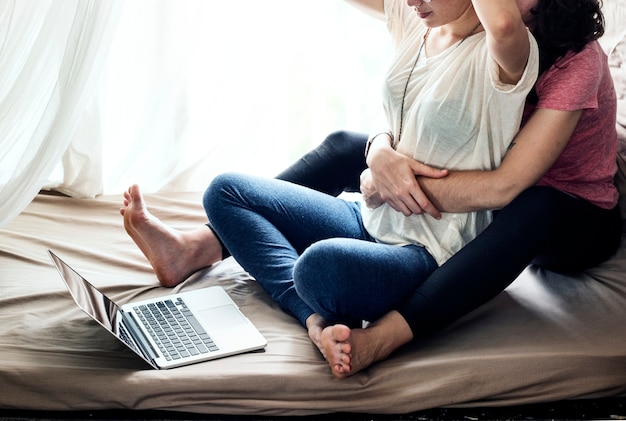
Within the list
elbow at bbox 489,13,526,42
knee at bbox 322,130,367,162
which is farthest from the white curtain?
elbow at bbox 489,13,526,42

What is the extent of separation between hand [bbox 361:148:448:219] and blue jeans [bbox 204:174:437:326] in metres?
0.08

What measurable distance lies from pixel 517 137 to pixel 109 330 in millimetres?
747

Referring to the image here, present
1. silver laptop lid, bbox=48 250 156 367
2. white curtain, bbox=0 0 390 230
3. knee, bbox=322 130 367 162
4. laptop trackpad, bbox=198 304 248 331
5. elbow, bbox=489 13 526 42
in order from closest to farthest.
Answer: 1. elbow, bbox=489 13 526 42
2. silver laptop lid, bbox=48 250 156 367
3. laptop trackpad, bbox=198 304 248 331
4. knee, bbox=322 130 367 162
5. white curtain, bbox=0 0 390 230

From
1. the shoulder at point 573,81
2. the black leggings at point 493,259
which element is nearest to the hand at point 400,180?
the black leggings at point 493,259

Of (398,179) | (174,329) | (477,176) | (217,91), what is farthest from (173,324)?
(217,91)

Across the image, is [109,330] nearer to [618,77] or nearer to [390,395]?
[390,395]

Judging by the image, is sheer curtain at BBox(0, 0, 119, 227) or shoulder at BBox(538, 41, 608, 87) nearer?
shoulder at BBox(538, 41, 608, 87)

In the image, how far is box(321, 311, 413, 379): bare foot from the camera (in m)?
1.47

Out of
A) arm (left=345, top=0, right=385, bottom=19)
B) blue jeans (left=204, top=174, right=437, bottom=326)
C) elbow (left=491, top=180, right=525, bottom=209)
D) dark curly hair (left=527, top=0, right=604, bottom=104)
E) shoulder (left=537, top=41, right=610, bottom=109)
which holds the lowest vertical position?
blue jeans (left=204, top=174, right=437, bottom=326)

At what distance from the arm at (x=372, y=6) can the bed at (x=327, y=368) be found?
2.01ft

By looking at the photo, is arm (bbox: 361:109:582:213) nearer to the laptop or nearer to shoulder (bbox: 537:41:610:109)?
shoulder (bbox: 537:41:610:109)

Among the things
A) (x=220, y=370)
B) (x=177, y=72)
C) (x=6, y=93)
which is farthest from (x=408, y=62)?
(x=177, y=72)

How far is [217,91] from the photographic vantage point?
2482 mm

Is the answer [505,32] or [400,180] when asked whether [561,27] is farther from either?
[400,180]
